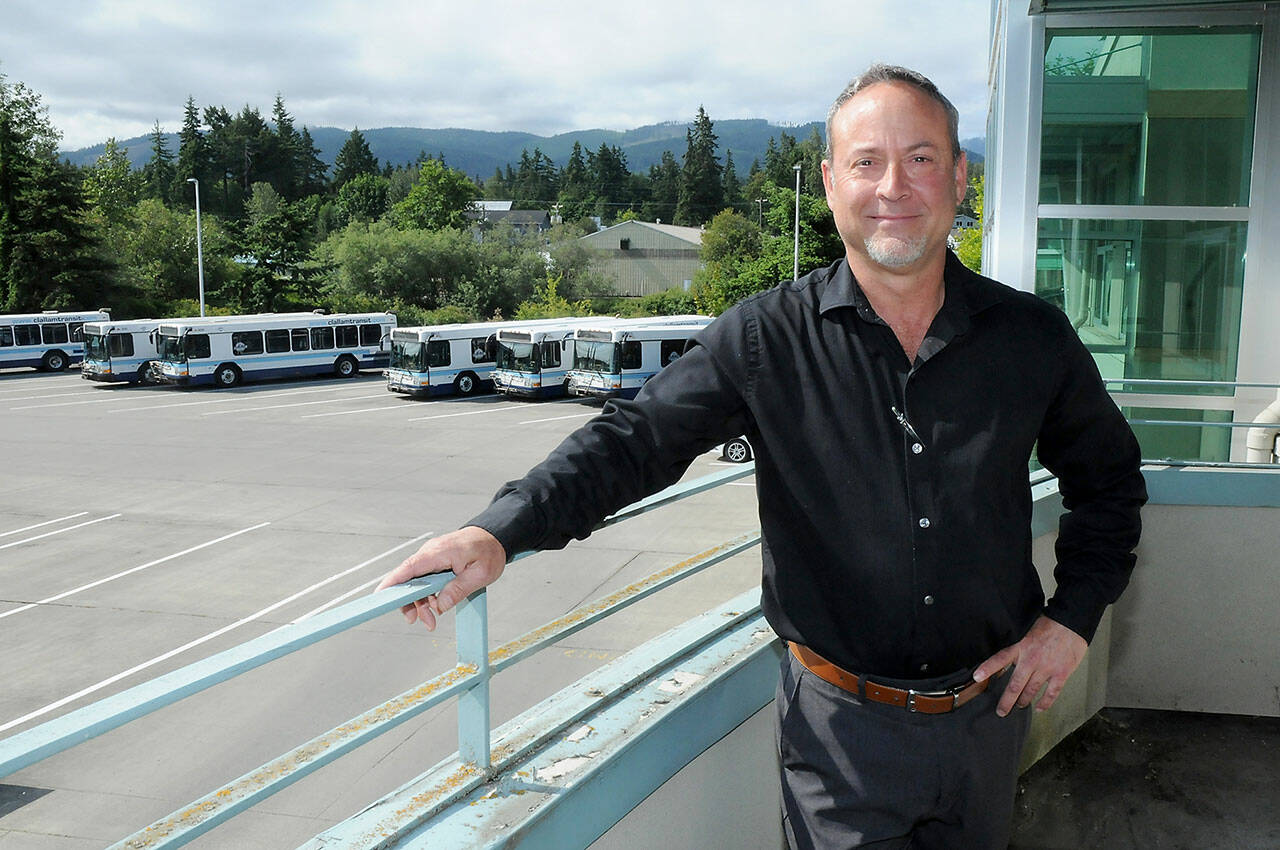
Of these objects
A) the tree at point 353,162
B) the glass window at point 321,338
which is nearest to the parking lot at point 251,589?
the glass window at point 321,338

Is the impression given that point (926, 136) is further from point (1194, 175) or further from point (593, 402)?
point (593, 402)

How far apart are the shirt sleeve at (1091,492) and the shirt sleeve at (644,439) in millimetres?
654

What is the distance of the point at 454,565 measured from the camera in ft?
6.08

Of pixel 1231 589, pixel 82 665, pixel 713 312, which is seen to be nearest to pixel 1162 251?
pixel 1231 589

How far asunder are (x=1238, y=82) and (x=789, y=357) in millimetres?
7648

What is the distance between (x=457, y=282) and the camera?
194 ft

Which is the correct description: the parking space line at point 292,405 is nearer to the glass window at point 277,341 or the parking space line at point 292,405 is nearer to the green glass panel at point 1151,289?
the glass window at point 277,341

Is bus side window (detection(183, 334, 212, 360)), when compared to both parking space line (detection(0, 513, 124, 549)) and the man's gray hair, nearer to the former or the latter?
parking space line (detection(0, 513, 124, 549))

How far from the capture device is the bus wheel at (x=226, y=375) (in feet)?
116

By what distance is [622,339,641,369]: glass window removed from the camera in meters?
29.0

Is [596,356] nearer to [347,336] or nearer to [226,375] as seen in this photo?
[347,336]

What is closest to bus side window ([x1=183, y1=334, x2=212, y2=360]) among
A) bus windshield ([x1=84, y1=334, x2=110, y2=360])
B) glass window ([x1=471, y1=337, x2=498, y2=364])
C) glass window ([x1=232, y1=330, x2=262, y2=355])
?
glass window ([x1=232, y1=330, x2=262, y2=355])

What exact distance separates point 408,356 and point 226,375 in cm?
714

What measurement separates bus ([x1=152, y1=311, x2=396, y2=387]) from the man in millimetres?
35458
